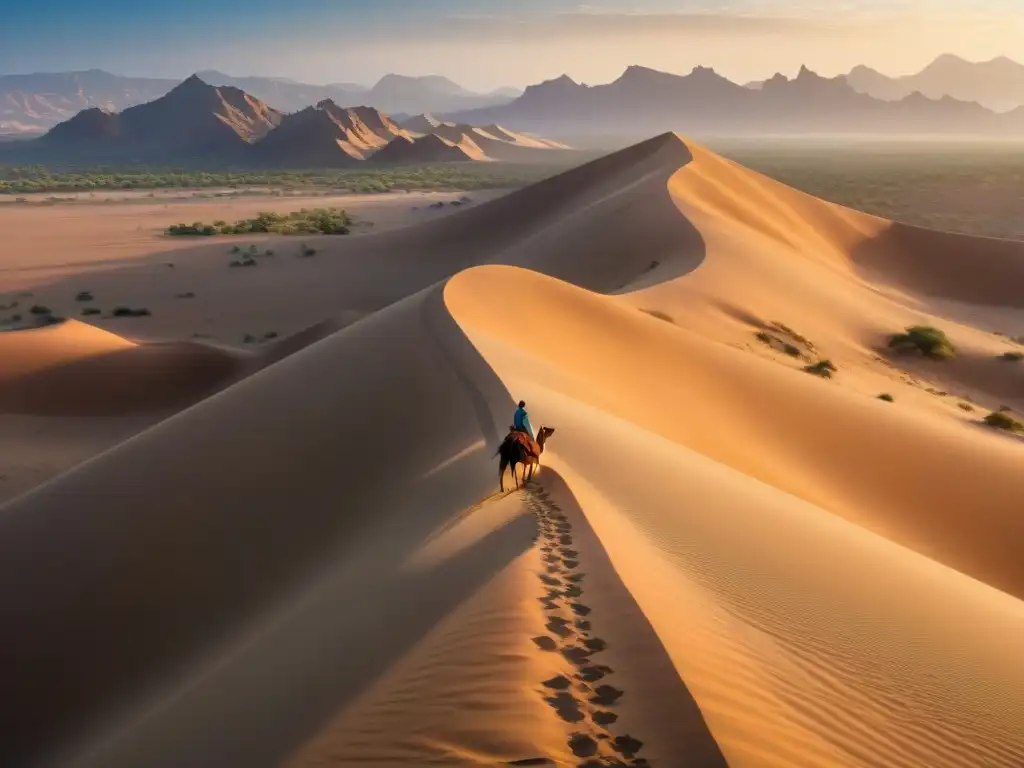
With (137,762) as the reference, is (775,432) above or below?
above

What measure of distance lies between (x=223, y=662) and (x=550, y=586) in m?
2.67

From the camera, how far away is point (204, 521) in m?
8.73

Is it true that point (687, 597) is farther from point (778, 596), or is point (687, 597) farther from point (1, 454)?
point (1, 454)

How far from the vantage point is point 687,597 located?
5465 millimetres

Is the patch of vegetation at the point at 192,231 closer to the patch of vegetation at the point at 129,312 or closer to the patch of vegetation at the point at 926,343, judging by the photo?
the patch of vegetation at the point at 129,312

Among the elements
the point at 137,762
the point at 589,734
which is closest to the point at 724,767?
the point at 589,734

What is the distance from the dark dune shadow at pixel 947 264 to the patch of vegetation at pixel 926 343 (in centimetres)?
1282

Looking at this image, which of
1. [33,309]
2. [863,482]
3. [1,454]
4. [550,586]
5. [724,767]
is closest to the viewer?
[724,767]

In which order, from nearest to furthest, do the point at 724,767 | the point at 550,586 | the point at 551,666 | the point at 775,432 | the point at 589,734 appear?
the point at 724,767 → the point at 589,734 → the point at 551,666 → the point at 550,586 → the point at 775,432

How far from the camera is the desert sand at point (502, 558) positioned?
4.33 metres

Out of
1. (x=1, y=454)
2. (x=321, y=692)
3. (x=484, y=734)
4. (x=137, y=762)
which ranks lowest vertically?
(x=1, y=454)

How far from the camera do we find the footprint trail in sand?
385 centimetres

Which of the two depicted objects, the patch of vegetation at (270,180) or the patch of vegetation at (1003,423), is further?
the patch of vegetation at (270,180)

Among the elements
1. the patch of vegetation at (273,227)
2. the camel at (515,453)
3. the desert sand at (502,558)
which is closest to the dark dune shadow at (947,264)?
the desert sand at (502,558)
